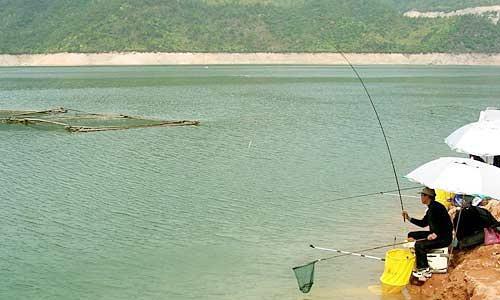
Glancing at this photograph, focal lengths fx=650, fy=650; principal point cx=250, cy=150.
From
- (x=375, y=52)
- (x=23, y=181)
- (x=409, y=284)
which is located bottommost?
(x=375, y=52)

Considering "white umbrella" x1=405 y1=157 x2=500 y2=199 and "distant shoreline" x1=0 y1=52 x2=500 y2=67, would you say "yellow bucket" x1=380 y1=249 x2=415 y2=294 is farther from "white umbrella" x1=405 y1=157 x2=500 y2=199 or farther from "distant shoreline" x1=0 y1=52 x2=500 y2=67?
"distant shoreline" x1=0 y1=52 x2=500 y2=67

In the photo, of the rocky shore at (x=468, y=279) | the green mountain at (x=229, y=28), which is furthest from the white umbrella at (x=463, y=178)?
the green mountain at (x=229, y=28)

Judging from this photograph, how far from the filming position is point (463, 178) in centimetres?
744

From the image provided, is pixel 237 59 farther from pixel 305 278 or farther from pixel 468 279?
pixel 468 279

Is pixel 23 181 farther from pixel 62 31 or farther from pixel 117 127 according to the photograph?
pixel 62 31

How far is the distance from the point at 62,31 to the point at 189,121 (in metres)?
102

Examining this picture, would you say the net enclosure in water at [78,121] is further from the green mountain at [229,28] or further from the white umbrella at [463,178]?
the green mountain at [229,28]

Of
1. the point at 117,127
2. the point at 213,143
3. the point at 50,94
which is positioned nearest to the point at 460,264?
the point at 213,143

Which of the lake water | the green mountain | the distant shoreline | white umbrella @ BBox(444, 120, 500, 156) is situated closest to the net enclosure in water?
the lake water

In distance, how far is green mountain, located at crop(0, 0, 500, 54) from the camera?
116812mm

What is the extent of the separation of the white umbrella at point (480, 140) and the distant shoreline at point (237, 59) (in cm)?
10454

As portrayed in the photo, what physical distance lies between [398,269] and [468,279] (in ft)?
3.46

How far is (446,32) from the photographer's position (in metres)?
121

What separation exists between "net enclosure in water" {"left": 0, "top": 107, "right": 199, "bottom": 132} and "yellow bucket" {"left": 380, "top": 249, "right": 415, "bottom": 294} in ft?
59.1
